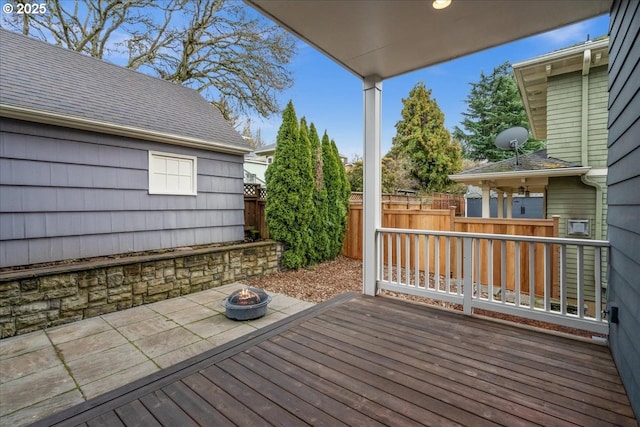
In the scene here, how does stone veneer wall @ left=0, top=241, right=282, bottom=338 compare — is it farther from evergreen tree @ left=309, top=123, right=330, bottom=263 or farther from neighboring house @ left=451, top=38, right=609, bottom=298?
neighboring house @ left=451, top=38, right=609, bottom=298

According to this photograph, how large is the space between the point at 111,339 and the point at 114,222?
6.64ft

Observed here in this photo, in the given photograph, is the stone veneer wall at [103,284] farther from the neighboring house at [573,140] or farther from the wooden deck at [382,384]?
the neighboring house at [573,140]

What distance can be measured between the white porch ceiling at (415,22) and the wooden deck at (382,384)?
8.63ft

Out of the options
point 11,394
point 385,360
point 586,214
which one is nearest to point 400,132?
point 586,214

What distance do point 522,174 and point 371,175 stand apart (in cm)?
359

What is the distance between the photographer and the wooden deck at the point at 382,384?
167 cm

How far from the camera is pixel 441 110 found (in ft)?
54.4

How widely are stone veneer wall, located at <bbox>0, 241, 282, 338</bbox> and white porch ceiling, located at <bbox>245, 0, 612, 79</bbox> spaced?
3315mm

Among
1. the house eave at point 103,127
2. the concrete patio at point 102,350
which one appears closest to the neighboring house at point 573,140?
the concrete patio at point 102,350

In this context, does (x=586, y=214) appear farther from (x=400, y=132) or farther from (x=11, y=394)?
(x=400, y=132)

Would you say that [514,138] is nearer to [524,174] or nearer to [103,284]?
[524,174]

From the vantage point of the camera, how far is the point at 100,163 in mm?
4199

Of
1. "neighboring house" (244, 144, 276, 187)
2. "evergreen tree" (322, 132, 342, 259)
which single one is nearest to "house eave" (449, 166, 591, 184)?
"evergreen tree" (322, 132, 342, 259)

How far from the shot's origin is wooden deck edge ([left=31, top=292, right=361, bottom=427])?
1.74m
